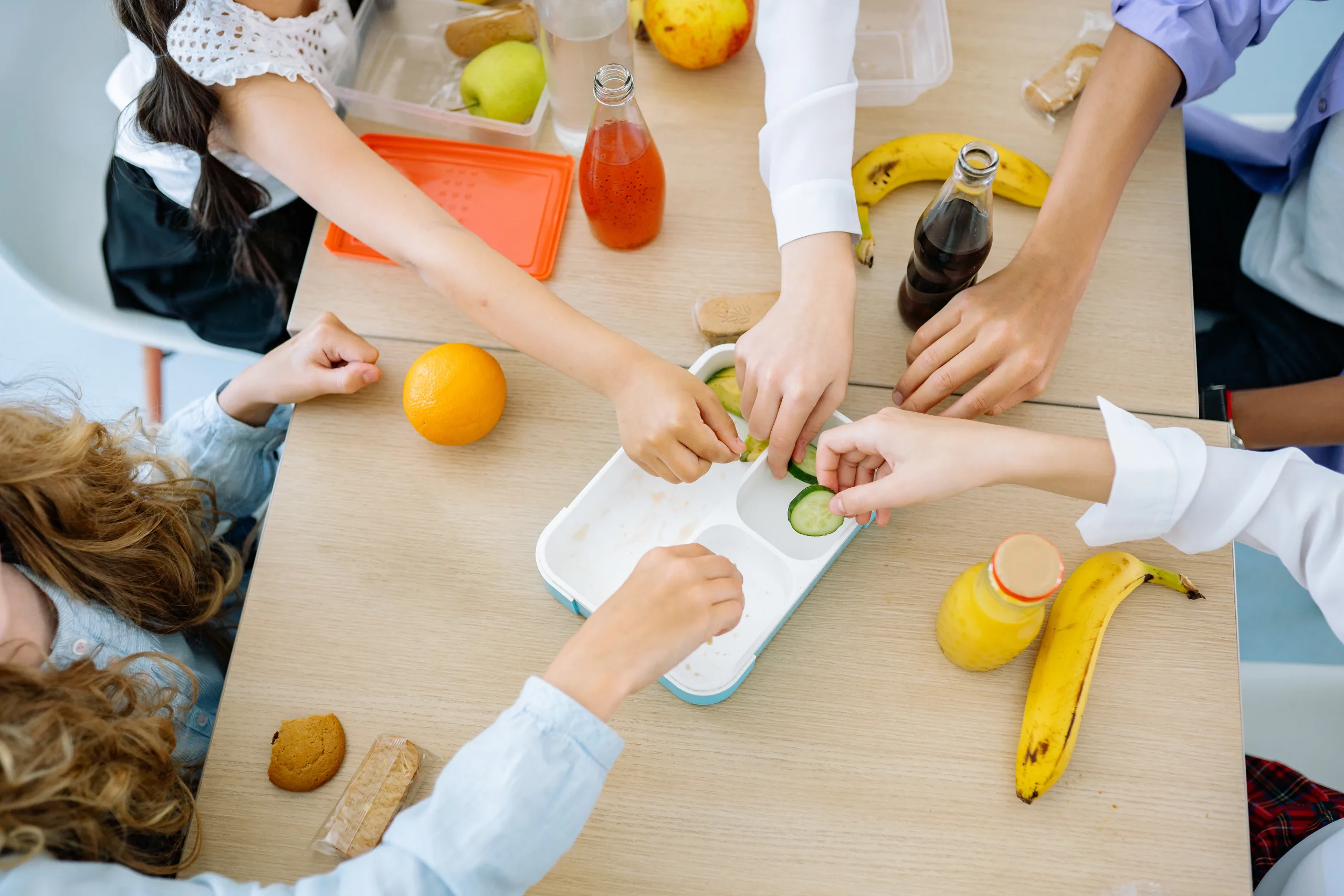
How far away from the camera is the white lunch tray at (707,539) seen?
82 centimetres

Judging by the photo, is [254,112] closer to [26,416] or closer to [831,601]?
[26,416]

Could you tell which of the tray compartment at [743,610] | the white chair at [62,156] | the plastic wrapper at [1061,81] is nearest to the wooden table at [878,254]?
the plastic wrapper at [1061,81]

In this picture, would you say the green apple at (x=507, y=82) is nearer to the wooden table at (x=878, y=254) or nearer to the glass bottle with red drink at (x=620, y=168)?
the wooden table at (x=878, y=254)

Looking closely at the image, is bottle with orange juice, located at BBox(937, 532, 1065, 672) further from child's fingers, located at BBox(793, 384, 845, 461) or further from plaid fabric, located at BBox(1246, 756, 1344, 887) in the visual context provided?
plaid fabric, located at BBox(1246, 756, 1344, 887)

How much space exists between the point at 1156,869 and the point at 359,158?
1093mm

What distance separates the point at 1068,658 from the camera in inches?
31.2

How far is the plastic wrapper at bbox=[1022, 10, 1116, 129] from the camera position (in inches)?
42.4

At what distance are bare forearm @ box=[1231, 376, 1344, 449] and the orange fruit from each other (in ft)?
3.41

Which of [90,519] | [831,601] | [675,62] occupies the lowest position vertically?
[90,519]

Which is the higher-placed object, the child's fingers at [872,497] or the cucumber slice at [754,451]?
the child's fingers at [872,497]

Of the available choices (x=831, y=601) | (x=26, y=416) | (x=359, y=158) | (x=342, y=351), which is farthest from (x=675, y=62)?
(x=26, y=416)

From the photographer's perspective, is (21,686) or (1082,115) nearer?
(21,686)

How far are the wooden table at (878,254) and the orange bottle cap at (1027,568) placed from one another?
0.28m

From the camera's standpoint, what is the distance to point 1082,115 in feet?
3.29
